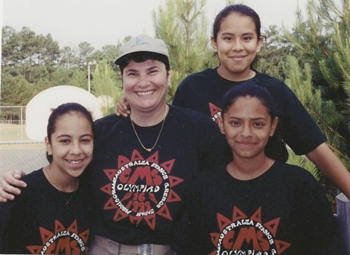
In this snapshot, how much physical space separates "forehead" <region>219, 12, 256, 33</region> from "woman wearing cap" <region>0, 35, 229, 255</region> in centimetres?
17

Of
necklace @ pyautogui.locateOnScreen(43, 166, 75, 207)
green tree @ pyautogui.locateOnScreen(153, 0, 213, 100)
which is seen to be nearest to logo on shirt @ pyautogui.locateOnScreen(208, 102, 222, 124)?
necklace @ pyautogui.locateOnScreen(43, 166, 75, 207)

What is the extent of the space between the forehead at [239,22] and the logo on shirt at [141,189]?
0.33m

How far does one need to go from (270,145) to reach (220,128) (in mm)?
141

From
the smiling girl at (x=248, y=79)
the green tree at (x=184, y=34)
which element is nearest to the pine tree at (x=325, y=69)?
the green tree at (x=184, y=34)

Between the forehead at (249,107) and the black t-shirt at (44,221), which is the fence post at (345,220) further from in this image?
the black t-shirt at (44,221)

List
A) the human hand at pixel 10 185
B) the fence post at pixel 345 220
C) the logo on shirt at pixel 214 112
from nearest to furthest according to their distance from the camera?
1. the fence post at pixel 345 220
2. the human hand at pixel 10 185
3. the logo on shirt at pixel 214 112

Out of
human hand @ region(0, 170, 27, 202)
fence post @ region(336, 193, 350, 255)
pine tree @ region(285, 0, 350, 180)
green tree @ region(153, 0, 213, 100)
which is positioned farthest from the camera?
green tree @ region(153, 0, 213, 100)

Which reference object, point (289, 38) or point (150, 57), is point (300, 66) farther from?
point (150, 57)

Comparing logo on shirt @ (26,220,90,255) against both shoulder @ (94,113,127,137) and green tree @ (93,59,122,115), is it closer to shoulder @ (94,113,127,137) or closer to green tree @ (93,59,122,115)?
shoulder @ (94,113,127,137)

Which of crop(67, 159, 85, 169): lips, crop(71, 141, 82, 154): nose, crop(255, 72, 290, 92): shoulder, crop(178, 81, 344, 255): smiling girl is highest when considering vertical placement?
crop(255, 72, 290, 92): shoulder

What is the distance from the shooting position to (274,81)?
3.09 ft

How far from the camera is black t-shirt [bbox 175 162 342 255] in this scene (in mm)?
760

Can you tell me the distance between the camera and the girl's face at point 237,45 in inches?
38.2

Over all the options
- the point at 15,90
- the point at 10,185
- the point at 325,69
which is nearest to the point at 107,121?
the point at 10,185
